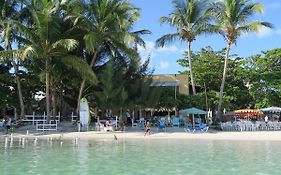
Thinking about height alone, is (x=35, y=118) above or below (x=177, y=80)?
below

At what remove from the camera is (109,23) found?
28.8 m

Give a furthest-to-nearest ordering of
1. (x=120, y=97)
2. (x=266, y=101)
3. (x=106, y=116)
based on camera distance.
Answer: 1. (x=266, y=101)
2. (x=106, y=116)
3. (x=120, y=97)

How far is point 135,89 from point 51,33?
25.5 ft

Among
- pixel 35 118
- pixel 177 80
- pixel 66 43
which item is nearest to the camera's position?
pixel 66 43

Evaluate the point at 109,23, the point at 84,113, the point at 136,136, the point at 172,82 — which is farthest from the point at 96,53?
the point at 172,82

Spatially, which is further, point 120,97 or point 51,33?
point 120,97

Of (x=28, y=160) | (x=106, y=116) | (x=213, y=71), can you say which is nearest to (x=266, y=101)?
(x=213, y=71)

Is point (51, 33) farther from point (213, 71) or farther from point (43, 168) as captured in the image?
point (213, 71)

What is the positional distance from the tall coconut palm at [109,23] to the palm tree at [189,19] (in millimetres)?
5415

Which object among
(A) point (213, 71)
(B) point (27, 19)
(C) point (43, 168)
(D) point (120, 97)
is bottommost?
(C) point (43, 168)

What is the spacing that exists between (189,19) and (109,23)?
8558 millimetres

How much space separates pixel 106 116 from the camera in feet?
113

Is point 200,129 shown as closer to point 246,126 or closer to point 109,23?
point 246,126

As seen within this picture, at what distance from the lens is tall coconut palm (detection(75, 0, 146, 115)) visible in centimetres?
2852
